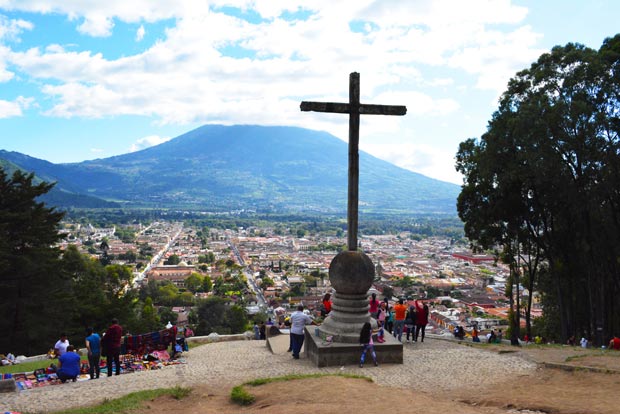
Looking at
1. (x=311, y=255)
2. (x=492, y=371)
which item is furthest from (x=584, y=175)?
→ (x=311, y=255)

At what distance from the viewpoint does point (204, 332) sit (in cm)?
2856

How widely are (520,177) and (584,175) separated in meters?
1.48

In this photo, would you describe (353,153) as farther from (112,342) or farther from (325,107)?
(112,342)

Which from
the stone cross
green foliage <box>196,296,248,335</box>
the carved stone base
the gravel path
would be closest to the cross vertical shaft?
the stone cross

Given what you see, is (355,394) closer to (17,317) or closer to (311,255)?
(17,317)

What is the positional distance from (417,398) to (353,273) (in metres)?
2.96

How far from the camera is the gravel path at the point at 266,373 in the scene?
22.3 ft

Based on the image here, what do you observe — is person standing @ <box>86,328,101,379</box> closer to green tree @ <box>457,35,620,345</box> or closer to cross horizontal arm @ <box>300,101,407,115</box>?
cross horizontal arm @ <box>300,101,407,115</box>

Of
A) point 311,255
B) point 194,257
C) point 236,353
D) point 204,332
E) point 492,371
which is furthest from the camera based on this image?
point 311,255

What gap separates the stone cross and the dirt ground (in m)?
3.00

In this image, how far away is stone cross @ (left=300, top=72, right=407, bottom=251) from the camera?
8.89 m

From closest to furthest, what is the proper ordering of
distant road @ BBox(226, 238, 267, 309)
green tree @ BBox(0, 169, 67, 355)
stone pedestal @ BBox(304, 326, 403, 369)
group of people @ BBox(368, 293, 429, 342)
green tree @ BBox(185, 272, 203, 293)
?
stone pedestal @ BBox(304, 326, 403, 369), group of people @ BBox(368, 293, 429, 342), green tree @ BBox(0, 169, 67, 355), distant road @ BBox(226, 238, 267, 309), green tree @ BBox(185, 272, 203, 293)

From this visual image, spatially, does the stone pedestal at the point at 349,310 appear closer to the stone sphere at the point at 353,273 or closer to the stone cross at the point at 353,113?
the stone sphere at the point at 353,273

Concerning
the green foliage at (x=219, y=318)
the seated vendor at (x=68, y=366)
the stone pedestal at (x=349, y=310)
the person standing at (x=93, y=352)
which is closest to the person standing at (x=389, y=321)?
Answer: the stone pedestal at (x=349, y=310)
